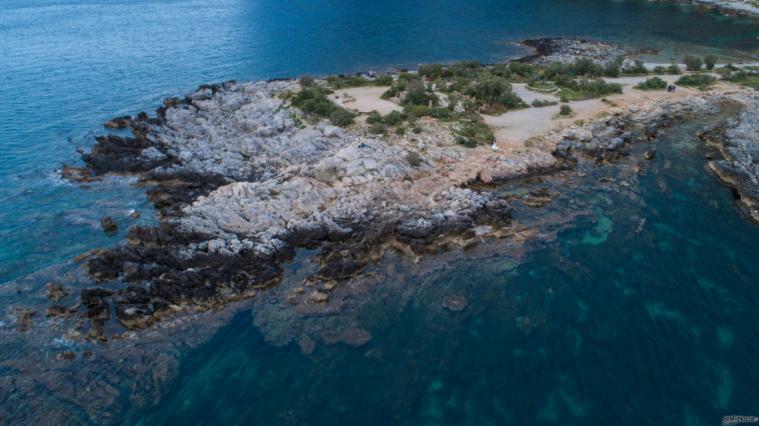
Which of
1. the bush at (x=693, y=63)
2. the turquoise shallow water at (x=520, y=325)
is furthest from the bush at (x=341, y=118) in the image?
the bush at (x=693, y=63)

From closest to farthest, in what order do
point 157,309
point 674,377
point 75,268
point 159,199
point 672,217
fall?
point 674,377 < point 157,309 < point 75,268 < point 672,217 < point 159,199

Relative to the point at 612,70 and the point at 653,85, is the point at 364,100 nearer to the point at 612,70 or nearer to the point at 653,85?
the point at 612,70

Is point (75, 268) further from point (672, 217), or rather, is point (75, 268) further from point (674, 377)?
point (672, 217)

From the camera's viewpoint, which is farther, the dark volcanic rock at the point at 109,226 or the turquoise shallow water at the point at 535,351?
the dark volcanic rock at the point at 109,226

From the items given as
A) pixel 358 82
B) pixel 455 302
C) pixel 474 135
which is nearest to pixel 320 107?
pixel 358 82

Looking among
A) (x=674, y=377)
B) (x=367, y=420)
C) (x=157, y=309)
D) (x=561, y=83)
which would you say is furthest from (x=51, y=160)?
(x=561, y=83)

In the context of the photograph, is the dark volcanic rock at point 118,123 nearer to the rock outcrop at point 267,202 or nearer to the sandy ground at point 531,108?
the rock outcrop at point 267,202
